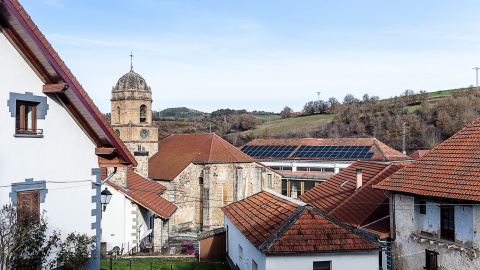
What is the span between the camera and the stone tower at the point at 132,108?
34406 millimetres

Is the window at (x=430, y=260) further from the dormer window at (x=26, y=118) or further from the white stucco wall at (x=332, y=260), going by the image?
the dormer window at (x=26, y=118)

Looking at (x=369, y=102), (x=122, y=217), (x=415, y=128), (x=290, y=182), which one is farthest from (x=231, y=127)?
(x=122, y=217)

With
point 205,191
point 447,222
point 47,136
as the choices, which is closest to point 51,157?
point 47,136

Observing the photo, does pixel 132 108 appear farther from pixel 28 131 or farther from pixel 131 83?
pixel 28 131

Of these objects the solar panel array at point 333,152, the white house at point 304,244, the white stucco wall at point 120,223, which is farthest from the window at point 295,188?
the white house at point 304,244

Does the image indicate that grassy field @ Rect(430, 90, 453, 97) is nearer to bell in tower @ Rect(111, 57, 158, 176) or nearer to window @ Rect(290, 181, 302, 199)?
window @ Rect(290, 181, 302, 199)

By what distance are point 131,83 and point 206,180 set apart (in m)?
10.1

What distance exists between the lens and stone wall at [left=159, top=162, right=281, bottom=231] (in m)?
33.8

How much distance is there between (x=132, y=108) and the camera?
34.5m

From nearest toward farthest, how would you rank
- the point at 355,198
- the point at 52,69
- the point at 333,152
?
the point at 52,69 < the point at 355,198 < the point at 333,152

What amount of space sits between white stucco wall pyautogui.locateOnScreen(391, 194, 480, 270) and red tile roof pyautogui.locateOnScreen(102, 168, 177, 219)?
10151mm

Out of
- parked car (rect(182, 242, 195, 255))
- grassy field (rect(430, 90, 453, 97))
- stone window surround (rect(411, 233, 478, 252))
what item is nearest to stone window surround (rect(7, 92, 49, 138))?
stone window surround (rect(411, 233, 478, 252))

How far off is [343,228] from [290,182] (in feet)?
105

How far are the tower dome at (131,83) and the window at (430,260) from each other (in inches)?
1025
